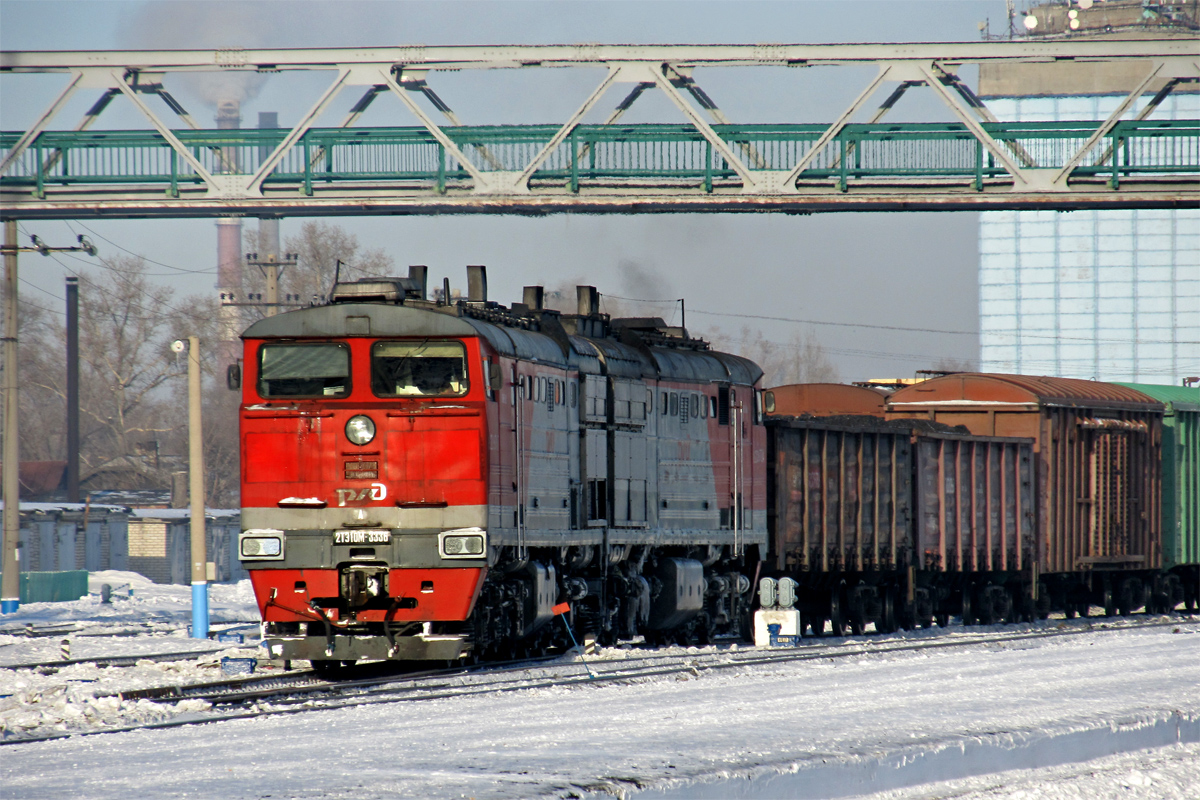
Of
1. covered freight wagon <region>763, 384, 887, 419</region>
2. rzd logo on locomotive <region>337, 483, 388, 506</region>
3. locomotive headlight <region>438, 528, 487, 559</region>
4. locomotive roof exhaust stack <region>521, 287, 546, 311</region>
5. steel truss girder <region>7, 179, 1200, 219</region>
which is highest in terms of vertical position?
steel truss girder <region>7, 179, 1200, 219</region>

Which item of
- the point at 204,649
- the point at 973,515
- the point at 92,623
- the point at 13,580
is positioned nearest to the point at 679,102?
the point at 973,515

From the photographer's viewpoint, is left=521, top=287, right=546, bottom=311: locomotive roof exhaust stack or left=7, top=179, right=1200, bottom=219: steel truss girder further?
left=7, top=179, right=1200, bottom=219: steel truss girder

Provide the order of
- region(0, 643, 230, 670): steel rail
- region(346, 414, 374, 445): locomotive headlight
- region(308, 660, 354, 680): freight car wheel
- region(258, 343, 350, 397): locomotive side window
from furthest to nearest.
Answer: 1. region(0, 643, 230, 670): steel rail
2. region(308, 660, 354, 680): freight car wheel
3. region(258, 343, 350, 397): locomotive side window
4. region(346, 414, 374, 445): locomotive headlight

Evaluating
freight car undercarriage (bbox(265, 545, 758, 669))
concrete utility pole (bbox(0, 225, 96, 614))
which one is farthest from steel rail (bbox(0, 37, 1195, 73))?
concrete utility pole (bbox(0, 225, 96, 614))

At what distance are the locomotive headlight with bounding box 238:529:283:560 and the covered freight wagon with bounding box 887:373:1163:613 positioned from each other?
1684 centimetres

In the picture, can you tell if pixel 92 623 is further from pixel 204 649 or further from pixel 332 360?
pixel 332 360

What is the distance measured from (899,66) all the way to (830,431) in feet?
20.5

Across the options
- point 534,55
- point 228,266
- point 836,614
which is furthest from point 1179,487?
point 228,266

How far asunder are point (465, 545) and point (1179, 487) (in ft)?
73.8

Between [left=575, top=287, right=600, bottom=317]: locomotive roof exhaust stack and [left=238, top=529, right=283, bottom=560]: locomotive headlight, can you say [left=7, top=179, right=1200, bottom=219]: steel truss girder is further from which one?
[left=238, top=529, right=283, bottom=560]: locomotive headlight

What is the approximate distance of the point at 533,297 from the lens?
70.8ft

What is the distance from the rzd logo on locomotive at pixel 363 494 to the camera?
1723 centimetres

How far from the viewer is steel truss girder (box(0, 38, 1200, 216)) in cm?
2616

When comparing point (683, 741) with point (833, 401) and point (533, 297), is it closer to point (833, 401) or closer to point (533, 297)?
point (533, 297)
